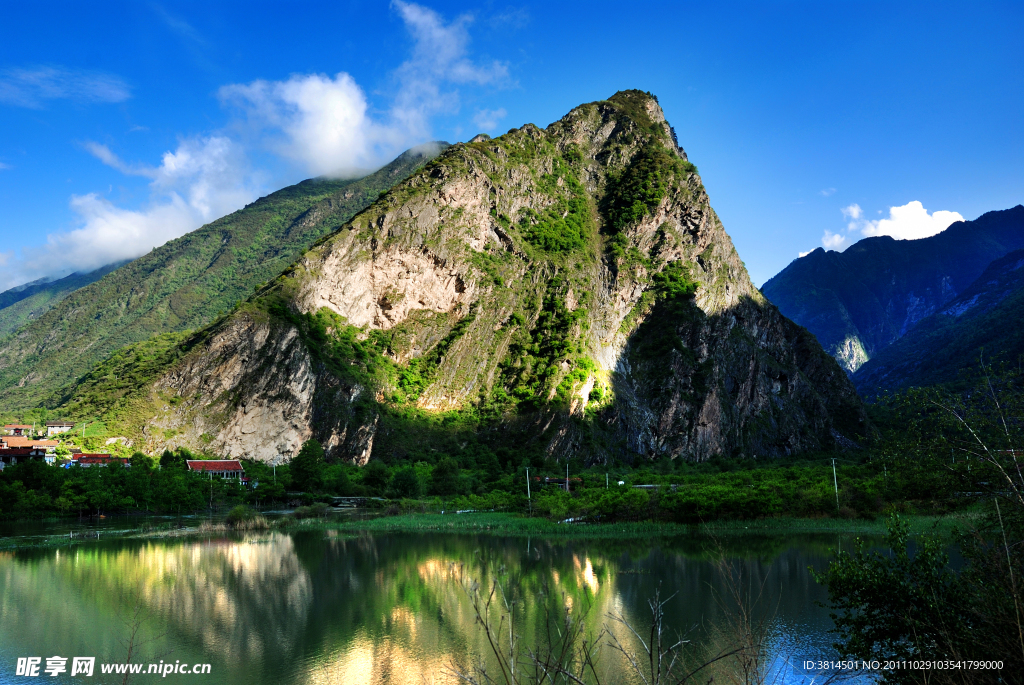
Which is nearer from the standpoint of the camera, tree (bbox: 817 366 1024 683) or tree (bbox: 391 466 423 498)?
tree (bbox: 817 366 1024 683)

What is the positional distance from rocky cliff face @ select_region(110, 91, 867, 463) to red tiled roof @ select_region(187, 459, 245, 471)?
4.20 m

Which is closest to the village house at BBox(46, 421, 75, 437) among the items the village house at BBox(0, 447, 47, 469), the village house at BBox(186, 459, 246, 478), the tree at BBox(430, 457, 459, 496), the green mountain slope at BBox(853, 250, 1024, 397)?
the village house at BBox(0, 447, 47, 469)

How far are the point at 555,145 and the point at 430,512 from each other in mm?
89709

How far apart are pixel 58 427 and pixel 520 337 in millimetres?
61930

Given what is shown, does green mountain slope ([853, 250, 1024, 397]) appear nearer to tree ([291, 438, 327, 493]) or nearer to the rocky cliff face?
the rocky cliff face

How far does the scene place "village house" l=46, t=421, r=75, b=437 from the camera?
81619 mm

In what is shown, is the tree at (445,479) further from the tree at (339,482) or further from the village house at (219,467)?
the village house at (219,467)

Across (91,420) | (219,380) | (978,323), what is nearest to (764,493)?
(219,380)

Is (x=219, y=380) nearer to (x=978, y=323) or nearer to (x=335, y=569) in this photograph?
(x=335, y=569)

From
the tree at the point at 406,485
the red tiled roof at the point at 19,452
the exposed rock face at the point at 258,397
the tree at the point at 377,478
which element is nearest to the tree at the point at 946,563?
the tree at the point at 406,485

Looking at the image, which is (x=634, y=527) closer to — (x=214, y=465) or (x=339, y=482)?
(x=339, y=482)

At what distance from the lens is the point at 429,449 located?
280ft

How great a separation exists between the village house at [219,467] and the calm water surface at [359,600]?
105ft

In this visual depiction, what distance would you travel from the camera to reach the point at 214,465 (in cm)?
7131
